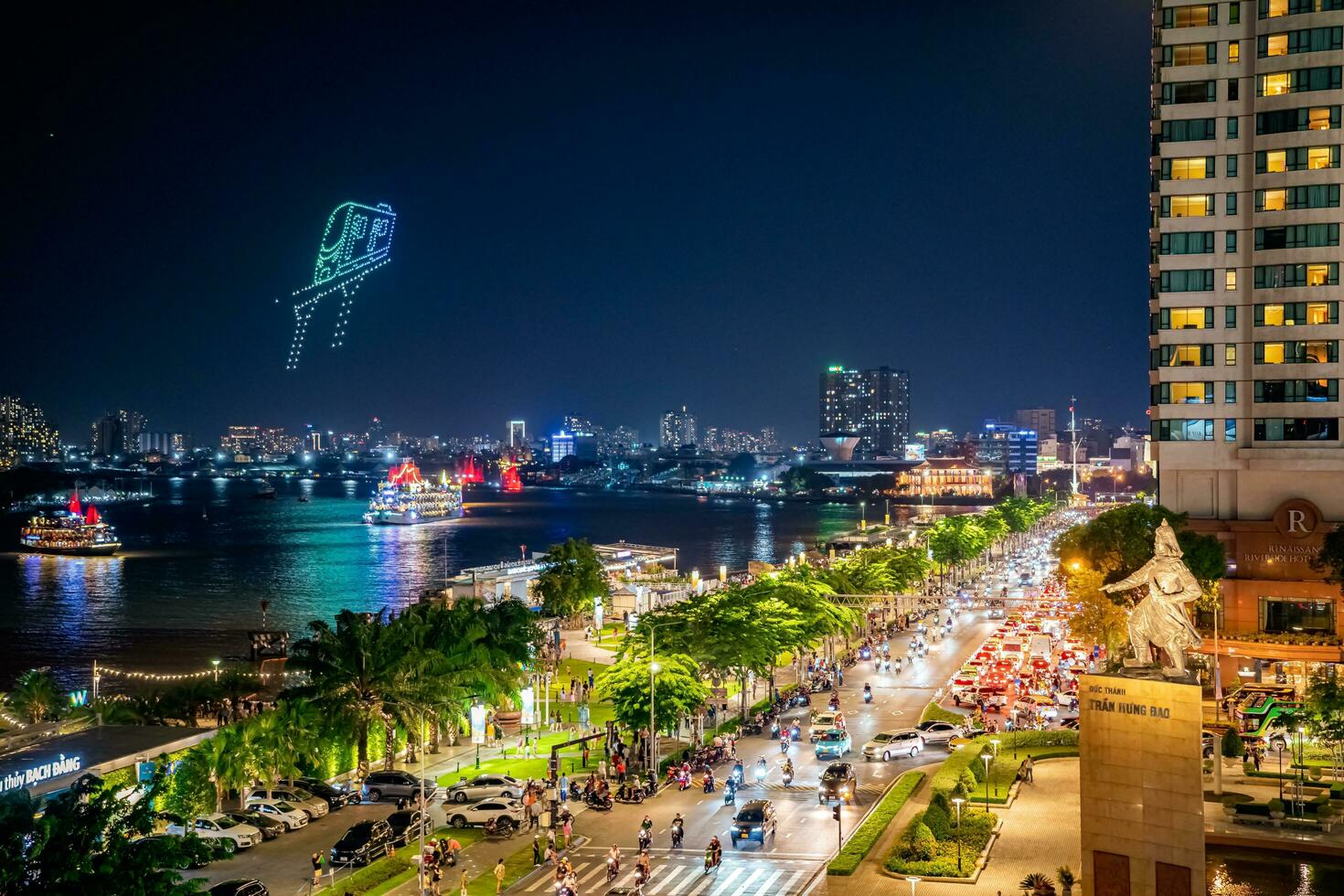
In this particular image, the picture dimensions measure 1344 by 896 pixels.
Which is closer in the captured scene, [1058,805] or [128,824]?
[128,824]

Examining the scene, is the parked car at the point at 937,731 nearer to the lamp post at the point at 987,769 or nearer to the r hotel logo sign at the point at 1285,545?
the lamp post at the point at 987,769

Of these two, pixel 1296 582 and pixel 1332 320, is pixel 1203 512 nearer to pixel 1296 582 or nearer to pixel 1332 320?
pixel 1296 582

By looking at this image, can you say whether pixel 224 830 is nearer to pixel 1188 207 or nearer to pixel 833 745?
pixel 833 745

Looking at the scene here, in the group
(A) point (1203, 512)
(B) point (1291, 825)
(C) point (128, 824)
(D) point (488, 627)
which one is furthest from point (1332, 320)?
(C) point (128, 824)

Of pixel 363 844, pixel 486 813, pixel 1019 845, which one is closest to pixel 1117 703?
pixel 1019 845

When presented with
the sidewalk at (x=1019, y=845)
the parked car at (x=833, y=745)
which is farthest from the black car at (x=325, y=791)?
the sidewalk at (x=1019, y=845)

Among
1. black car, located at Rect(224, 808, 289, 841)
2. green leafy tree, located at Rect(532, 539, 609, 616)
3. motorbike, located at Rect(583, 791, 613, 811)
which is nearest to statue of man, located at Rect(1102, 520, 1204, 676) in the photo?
motorbike, located at Rect(583, 791, 613, 811)
